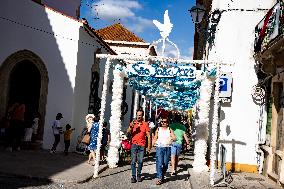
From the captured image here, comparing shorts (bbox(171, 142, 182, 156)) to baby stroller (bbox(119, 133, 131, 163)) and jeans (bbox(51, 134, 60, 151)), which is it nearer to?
baby stroller (bbox(119, 133, 131, 163))

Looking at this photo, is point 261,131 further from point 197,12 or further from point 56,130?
point 56,130

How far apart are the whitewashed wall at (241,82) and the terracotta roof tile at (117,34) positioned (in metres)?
27.6

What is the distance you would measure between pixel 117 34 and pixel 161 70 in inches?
1195

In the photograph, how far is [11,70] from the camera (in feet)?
49.3

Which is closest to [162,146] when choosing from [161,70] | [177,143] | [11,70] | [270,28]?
[177,143]

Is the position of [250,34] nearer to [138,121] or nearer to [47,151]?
[138,121]

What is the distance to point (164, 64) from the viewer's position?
429 inches

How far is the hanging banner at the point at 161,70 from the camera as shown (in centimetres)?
1087

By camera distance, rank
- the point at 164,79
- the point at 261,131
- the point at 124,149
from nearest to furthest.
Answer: the point at 164,79 < the point at 261,131 < the point at 124,149

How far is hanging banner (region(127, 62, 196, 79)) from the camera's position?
10867mm

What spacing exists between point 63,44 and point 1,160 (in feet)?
18.9

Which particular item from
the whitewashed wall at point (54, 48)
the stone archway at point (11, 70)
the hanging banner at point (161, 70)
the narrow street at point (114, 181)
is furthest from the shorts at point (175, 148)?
the stone archway at point (11, 70)

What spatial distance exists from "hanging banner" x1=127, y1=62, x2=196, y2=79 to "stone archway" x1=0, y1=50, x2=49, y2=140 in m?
4.87

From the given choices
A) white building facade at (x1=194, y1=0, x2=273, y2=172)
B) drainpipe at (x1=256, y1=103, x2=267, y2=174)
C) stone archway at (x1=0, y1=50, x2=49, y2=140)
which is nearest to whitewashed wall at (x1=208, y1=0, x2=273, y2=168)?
white building facade at (x1=194, y1=0, x2=273, y2=172)
